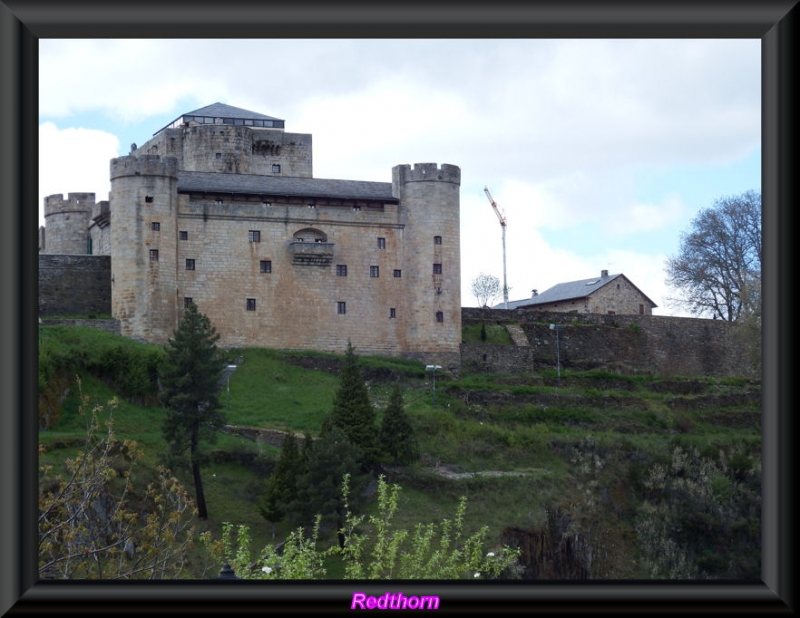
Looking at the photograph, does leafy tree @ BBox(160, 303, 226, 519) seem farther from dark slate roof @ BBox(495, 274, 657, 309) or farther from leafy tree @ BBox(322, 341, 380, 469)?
dark slate roof @ BBox(495, 274, 657, 309)

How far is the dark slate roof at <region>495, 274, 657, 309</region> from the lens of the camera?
194ft

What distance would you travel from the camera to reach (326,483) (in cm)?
3164

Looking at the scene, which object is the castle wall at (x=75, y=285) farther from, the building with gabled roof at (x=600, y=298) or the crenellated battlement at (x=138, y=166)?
the building with gabled roof at (x=600, y=298)

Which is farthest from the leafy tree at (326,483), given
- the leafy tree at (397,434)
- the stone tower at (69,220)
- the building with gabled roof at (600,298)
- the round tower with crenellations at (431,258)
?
the building with gabled roof at (600,298)

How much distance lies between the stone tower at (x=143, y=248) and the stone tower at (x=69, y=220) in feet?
28.4

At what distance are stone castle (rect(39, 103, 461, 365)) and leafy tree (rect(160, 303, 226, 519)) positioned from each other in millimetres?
7485

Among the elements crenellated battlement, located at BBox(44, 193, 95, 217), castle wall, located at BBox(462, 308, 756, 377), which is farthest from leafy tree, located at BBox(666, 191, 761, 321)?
crenellated battlement, located at BBox(44, 193, 95, 217)

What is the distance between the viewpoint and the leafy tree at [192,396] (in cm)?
3450
